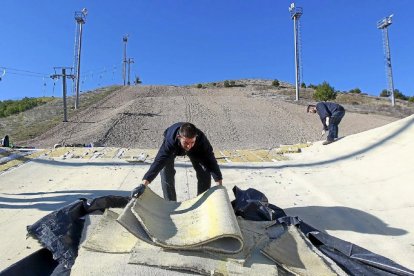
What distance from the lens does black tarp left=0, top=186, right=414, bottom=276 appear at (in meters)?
2.50

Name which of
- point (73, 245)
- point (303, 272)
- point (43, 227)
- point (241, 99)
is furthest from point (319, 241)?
point (241, 99)

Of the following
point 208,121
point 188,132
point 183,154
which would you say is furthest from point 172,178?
point 208,121

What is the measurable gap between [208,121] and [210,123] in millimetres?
382

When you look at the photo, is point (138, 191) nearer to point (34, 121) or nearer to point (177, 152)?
point (177, 152)

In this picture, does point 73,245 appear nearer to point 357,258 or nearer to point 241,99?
point 357,258

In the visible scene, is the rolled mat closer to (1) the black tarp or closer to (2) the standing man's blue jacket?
(2) the standing man's blue jacket

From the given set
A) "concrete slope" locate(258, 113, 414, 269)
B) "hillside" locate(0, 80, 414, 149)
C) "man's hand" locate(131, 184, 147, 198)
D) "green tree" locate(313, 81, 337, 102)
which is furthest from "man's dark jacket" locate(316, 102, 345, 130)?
"green tree" locate(313, 81, 337, 102)

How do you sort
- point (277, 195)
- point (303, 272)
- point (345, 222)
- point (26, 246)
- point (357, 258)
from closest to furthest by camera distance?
point (303, 272) < point (357, 258) < point (26, 246) < point (345, 222) < point (277, 195)

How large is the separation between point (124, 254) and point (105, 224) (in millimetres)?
489

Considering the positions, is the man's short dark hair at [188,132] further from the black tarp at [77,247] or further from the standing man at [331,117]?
the standing man at [331,117]

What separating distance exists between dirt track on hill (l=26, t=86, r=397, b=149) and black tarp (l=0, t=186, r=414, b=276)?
31.8 feet

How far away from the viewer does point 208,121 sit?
58.5 ft

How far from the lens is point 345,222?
12.7 feet

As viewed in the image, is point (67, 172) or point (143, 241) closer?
point (143, 241)
